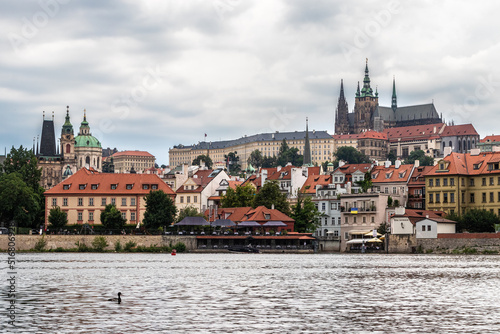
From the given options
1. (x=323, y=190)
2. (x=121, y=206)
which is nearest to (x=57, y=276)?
(x=121, y=206)

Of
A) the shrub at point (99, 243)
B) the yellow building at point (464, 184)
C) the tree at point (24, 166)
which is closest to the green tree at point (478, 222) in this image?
the yellow building at point (464, 184)

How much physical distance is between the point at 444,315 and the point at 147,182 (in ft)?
312

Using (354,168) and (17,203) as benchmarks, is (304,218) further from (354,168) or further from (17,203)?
(17,203)

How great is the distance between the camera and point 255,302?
3631 cm

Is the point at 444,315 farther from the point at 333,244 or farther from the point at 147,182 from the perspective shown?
the point at 147,182

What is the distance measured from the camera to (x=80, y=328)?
27859 millimetres

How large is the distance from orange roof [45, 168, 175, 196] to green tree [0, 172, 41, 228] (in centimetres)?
885

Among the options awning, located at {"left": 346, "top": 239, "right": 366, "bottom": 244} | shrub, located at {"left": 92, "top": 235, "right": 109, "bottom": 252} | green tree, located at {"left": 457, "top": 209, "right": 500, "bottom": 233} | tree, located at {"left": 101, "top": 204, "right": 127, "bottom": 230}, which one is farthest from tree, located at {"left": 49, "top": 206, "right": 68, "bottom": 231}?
green tree, located at {"left": 457, "top": 209, "right": 500, "bottom": 233}

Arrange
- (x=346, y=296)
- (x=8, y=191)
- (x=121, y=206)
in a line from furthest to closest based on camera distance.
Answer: (x=121, y=206), (x=8, y=191), (x=346, y=296)

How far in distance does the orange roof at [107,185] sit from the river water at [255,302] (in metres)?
64.9

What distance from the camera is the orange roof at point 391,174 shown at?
12888cm

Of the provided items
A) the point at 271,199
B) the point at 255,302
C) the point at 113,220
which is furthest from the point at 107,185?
the point at 255,302

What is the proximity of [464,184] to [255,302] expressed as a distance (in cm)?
8384

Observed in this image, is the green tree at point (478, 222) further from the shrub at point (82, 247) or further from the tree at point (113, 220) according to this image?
the shrub at point (82, 247)
